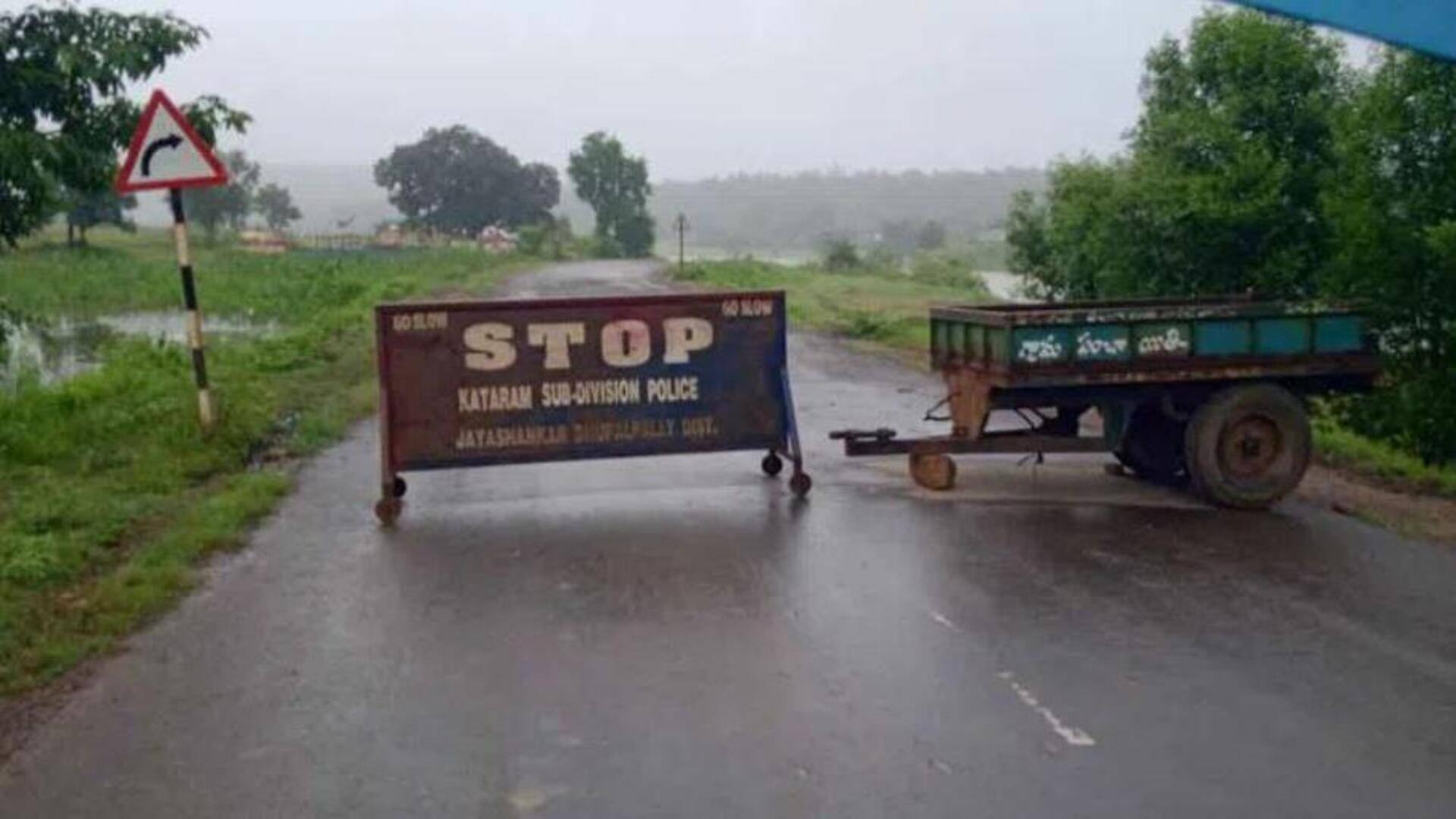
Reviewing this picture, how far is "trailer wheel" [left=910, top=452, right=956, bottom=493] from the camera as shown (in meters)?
12.4

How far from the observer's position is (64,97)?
1006 cm

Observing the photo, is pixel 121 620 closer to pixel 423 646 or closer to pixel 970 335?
pixel 423 646

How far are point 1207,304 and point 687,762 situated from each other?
28.7 ft

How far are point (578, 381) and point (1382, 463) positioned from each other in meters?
7.66

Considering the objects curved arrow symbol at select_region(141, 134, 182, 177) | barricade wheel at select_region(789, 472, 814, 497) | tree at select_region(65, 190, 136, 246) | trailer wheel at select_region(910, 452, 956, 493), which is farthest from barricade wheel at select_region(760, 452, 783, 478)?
tree at select_region(65, 190, 136, 246)

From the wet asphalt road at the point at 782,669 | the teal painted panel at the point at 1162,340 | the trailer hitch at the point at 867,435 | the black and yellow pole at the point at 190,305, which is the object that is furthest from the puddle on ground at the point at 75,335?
the teal painted panel at the point at 1162,340

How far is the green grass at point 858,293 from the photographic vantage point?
28812 millimetres

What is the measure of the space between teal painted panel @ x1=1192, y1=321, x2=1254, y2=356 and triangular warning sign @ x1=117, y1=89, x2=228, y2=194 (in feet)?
24.4

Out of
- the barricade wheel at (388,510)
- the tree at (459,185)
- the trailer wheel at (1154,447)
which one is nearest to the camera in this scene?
the barricade wheel at (388,510)

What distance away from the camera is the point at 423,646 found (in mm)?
7984

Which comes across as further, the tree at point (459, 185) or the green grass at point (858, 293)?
the tree at point (459, 185)

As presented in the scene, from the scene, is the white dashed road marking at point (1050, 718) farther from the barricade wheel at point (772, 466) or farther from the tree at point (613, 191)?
the tree at point (613, 191)

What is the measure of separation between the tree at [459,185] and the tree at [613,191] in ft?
43.2

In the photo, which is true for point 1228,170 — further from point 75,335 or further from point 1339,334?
point 75,335
